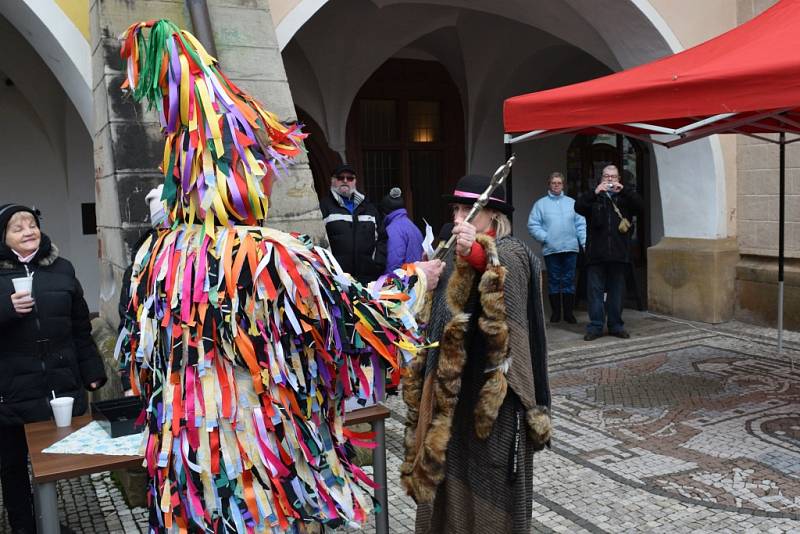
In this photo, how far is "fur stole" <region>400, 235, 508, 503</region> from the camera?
2570 millimetres

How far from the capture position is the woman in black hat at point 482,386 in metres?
2.59

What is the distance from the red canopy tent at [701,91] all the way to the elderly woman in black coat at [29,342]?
321 cm

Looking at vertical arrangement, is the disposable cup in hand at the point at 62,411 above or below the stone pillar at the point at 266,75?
below

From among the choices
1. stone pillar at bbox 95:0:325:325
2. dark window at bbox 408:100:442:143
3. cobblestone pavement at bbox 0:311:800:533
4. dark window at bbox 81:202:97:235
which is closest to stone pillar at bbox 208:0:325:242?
stone pillar at bbox 95:0:325:325

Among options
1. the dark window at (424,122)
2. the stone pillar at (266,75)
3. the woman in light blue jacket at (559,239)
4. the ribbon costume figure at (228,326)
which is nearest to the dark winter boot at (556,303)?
the woman in light blue jacket at (559,239)

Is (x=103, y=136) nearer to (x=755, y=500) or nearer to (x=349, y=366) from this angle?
(x=349, y=366)

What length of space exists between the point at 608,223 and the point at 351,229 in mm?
2602

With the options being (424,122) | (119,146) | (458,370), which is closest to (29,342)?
(119,146)

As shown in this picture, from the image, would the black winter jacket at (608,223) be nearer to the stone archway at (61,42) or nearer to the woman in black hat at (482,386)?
the stone archway at (61,42)

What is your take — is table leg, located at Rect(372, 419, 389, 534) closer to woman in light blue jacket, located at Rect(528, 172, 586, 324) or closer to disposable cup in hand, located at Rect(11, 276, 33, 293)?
disposable cup in hand, located at Rect(11, 276, 33, 293)

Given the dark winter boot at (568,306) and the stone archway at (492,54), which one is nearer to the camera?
the stone archway at (492,54)

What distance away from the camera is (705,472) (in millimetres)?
4070

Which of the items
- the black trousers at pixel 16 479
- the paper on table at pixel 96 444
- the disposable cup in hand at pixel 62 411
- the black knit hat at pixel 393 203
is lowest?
the black trousers at pixel 16 479

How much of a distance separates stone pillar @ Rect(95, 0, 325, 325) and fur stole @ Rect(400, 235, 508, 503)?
61.4 inches
